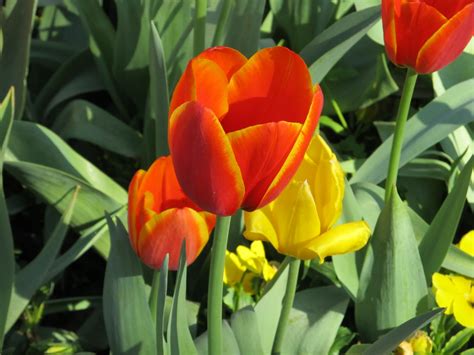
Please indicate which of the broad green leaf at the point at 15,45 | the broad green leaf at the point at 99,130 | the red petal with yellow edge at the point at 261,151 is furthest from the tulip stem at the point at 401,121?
the broad green leaf at the point at 15,45

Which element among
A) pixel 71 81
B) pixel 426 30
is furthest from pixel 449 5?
pixel 71 81

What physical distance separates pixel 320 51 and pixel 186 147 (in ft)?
2.53

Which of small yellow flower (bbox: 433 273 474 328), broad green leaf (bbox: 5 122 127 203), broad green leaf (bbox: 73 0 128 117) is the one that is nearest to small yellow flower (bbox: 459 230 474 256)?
small yellow flower (bbox: 433 273 474 328)

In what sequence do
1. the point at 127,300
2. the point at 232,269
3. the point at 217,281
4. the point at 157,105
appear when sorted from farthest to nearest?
the point at 157,105 → the point at 232,269 → the point at 127,300 → the point at 217,281

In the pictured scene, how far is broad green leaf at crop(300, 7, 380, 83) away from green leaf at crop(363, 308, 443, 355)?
569 millimetres

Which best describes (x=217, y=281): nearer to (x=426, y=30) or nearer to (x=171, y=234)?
(x=171, y=234)

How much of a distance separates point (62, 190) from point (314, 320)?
0.45m

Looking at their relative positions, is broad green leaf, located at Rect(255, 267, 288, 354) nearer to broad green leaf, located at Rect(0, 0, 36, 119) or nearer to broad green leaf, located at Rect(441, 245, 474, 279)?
broad green leaf, located at Rect(441, 245, 474, 279)

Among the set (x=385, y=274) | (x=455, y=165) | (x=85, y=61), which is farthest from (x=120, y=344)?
(x=85, y=61)

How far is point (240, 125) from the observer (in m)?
0.96

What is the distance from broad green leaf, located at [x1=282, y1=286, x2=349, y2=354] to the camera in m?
1.39

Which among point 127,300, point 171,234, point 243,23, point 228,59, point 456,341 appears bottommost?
point 456,341

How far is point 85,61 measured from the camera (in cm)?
206

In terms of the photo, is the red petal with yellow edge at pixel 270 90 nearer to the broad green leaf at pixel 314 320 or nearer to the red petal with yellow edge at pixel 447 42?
the red petal with yellow edge at pixel 447 42
